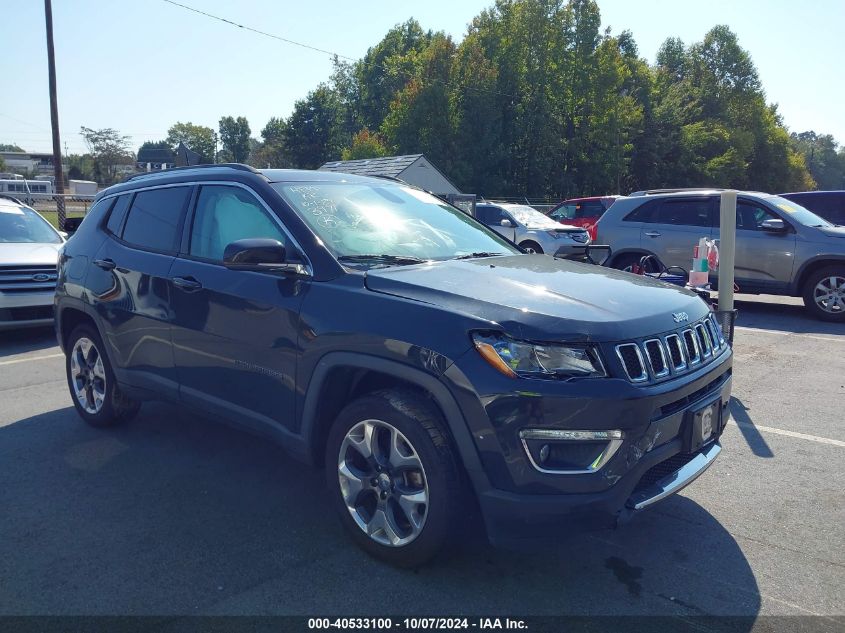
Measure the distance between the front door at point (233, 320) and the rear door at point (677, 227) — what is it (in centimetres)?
835

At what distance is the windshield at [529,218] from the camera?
16750 millimetres

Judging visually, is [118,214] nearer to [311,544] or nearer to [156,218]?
Answer: [156,218]

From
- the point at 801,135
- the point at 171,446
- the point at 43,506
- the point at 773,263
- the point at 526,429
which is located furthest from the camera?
the point at 801,135

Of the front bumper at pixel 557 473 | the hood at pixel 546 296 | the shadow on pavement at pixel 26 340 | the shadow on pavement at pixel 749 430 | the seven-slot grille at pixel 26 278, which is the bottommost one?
the shadow on pavement at pixel 26 340

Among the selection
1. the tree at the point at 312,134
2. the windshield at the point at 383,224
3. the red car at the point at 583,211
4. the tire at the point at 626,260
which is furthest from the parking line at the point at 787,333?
the tree at the point at 312,134

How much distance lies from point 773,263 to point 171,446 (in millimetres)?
8692

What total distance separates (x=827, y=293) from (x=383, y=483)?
8768 mm

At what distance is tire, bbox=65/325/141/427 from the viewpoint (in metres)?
5.00

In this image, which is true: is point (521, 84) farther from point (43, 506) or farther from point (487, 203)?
point (43, 506)

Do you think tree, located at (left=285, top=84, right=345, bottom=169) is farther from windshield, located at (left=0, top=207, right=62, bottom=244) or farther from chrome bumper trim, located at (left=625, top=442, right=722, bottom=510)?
chrome bumper trim, located at (left=625, top=442, right=722, bottom=510)

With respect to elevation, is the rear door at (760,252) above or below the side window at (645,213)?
below

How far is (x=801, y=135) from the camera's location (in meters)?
163

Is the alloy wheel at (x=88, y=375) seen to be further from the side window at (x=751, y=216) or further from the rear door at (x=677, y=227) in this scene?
the side window at (x=751, y=216)

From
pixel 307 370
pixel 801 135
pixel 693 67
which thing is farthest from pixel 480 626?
pixel 801 135
